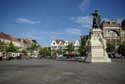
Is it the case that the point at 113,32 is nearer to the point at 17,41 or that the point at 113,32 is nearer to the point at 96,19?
the point at 17,41

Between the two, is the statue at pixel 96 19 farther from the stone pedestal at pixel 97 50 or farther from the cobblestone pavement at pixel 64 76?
the cobblestone pavement at pixel 64 76

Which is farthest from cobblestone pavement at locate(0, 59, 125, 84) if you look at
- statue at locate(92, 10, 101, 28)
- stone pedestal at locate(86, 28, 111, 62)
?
statue at locate(92, 10, 101, 28)

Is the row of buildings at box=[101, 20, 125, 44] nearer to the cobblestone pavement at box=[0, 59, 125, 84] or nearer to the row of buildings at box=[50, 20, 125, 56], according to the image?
the row of buildings at box=[50, 20, 125, 56]

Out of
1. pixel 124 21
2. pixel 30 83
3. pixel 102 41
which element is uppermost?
pixel 124 21

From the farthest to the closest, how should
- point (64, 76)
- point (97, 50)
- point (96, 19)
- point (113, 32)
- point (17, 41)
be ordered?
1. point (17, 41)
2. point (113, 32)
3. point (96, 19)
4. point (97, 50)
5. point (64, 76)

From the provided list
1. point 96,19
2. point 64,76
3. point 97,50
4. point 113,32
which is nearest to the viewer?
point 64,76

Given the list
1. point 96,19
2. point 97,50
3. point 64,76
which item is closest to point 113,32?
point 96,19

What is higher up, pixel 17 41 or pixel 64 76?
pixel 17 41

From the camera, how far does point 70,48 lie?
13862 centimetres

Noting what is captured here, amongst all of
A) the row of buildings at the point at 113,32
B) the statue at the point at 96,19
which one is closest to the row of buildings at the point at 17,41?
the row of buildings at the point at 113,32

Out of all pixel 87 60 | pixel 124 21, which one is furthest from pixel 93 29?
pixel 124 21

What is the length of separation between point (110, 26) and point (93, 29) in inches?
3760

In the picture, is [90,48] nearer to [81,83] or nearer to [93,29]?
[93,29]

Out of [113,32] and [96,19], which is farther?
[113,32]
